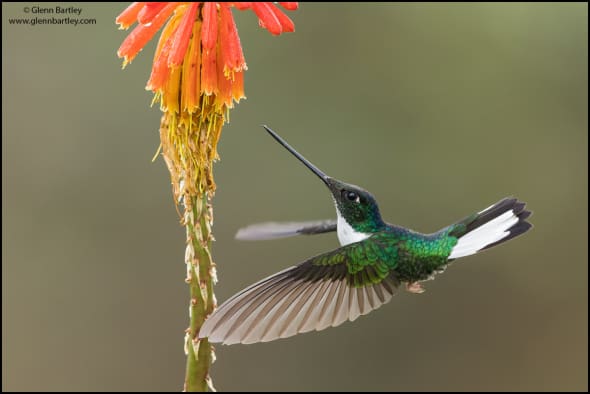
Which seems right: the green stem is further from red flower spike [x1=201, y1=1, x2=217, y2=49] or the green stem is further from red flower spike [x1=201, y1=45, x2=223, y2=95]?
red flower spike [x1=201, y1=1, x2=217, y2=49]

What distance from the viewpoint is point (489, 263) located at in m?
7.61

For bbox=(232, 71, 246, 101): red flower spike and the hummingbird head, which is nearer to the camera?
bbox=(232, 71, 246, 101): red flower spike

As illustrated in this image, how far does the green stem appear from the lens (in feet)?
8.58

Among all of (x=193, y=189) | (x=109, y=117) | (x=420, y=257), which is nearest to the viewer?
(x=193, y=189)

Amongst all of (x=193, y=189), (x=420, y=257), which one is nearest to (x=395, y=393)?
(x=420, y=257)

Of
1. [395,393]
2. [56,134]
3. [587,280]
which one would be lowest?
[395,393]

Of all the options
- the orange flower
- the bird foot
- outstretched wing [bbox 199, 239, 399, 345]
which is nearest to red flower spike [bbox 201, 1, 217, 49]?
the orange flower

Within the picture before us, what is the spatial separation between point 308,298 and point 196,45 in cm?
122

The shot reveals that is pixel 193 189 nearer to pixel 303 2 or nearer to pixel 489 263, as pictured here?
pixel 303 2

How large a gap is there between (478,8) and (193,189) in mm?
5780

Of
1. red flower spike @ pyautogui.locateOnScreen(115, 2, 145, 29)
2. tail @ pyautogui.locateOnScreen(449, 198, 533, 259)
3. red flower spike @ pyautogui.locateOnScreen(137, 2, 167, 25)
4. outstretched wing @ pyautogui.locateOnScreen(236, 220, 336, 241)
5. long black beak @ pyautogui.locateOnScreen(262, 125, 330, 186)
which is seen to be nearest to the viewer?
red flower spike @ pyautogui.locateOnScreen(137, 2, 167, 25)

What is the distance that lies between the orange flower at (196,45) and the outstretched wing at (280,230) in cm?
142

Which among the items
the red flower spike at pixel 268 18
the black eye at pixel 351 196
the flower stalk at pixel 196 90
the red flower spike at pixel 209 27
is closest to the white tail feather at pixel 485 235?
→ the black eye at pixel 351 196

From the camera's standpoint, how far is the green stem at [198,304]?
8.58 feet
